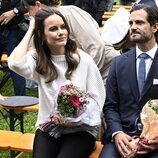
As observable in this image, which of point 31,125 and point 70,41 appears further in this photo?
point 31,125

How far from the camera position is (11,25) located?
6574 millimetres

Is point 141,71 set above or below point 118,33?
below

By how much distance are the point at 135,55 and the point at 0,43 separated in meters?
3.50

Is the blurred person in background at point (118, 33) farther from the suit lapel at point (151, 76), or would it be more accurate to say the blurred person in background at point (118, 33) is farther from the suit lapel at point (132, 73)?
the suit lapel at point (151, 76)

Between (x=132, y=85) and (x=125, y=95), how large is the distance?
0.10 meters

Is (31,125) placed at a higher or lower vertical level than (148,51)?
lower

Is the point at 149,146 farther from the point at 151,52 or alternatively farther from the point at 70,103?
the point at 151,52

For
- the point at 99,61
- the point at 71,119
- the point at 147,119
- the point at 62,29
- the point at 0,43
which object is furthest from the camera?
the point at 0,43

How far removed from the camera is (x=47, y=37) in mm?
3762

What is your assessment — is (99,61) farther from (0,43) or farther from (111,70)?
(0,43)

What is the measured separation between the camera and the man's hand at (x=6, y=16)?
6.50m

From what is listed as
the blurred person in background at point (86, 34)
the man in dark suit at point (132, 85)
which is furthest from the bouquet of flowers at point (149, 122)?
the blurred person in background at point (86, 34)

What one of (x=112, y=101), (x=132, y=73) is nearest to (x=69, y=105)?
(x=112, y=101)

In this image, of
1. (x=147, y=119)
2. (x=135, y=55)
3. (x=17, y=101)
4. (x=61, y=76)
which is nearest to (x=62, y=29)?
(x=61, y=76)
